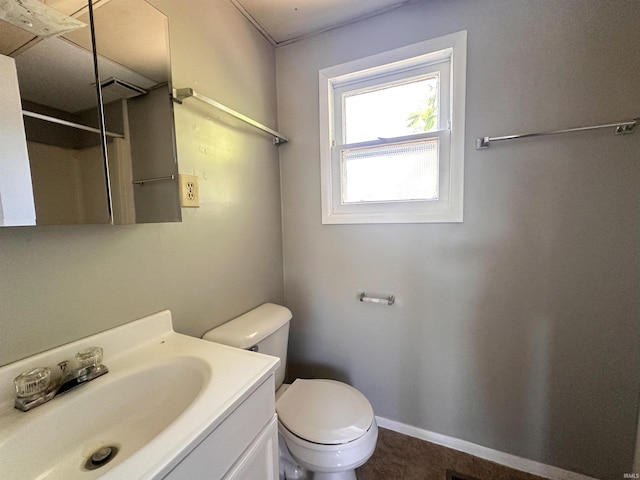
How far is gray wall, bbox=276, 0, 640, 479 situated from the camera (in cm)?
106

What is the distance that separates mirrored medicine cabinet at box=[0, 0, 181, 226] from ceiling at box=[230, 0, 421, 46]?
0.60m

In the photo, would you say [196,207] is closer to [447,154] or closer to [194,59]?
[194,59]

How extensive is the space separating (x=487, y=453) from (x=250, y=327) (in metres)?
1.42

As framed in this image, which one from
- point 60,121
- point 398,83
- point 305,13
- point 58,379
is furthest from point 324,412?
point 305,13

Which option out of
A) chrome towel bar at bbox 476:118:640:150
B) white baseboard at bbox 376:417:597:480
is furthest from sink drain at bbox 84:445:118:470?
chrome towel bar at bbox 476:118:640:150

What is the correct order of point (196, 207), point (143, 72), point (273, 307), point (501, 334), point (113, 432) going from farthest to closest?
1. point (273, 307)
2. point (501, 334)
3. point (196, 207)
4. point (143, 72)
5. point (113, 432)

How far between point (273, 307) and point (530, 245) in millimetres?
1328

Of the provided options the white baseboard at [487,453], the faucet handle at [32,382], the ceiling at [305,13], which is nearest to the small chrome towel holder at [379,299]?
the white baseboard at [487,453]

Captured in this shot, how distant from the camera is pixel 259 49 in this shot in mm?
1471

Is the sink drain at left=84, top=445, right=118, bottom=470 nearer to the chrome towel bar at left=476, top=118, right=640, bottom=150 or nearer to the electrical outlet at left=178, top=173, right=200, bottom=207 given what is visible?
the electrical outlet at left=178, top=173, right=200, bottom=207

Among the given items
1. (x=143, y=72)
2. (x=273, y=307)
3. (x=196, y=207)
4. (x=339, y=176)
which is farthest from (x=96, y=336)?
(x=339, y=176)

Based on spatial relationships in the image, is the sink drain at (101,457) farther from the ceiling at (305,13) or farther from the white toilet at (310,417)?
the ceiling at (305,13)

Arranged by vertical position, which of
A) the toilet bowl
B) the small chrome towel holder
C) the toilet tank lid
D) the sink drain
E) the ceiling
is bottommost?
the toilet bowl

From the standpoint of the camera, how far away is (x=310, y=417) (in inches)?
42.7
